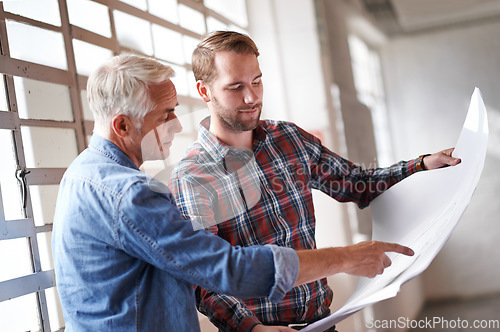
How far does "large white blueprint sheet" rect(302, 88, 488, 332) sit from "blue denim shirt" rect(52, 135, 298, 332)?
15cm

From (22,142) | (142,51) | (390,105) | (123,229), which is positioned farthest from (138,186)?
(390,105)

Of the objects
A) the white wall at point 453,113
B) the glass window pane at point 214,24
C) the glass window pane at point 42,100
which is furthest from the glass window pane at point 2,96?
the white wall at point 453,113

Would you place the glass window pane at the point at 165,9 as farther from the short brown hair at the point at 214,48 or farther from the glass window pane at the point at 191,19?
the short brown hair at the point at 214,48

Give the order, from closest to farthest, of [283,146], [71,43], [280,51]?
[283,146] → [71,43] → [280,51]

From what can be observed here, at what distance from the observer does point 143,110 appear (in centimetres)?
70

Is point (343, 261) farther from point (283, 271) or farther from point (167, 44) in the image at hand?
point (167, 44)

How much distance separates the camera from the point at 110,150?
2.27 feet

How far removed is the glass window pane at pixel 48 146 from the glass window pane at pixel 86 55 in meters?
0.17

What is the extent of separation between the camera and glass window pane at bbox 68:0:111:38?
1.26 metres

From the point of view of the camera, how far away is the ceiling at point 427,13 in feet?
5.00

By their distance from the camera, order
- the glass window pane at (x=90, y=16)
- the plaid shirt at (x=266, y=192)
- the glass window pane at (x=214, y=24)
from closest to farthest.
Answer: the plaid shirt at (x=266, y=192) < the glass window pane at (x=90, y=16) < the glass window pane at (x=214, y=24)

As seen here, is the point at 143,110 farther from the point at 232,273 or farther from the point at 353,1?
the point at 353,1

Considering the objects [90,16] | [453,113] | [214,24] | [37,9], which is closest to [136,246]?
[37,9]

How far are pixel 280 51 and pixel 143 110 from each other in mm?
1240
